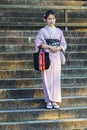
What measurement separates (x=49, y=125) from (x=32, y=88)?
3.42 feet

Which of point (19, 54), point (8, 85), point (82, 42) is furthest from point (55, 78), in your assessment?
point (82, 42)

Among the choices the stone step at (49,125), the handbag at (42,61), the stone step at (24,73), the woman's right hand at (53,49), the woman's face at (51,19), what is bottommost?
the stone step at (49,125)

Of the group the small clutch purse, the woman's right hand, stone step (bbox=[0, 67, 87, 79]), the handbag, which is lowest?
stone step (bbox=[0, 67, 87, 79])

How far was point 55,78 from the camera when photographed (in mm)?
6684

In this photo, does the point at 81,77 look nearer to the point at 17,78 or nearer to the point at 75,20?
the point at 17,78

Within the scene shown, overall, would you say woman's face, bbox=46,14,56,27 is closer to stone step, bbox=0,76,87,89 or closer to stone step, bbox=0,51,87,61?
stone step, bbox=0,76,87,89

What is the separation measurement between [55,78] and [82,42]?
2724 mm

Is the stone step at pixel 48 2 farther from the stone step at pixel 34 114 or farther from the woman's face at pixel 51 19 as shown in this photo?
the stone step at pixel 34 114

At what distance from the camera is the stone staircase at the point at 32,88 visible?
6.53 m

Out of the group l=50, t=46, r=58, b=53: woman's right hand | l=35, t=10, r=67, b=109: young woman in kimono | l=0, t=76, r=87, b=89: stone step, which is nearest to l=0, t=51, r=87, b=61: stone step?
l=0, t=76, r=87, b=89: stone step

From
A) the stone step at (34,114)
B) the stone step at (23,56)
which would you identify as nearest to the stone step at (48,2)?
the stone step at (23,56)

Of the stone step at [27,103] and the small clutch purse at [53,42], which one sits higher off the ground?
the small clutch purse at [53,42]

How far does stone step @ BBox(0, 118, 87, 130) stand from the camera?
20.9ft

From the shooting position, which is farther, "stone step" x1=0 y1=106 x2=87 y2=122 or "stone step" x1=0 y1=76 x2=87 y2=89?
"stone step" x1=0 y1=76 x2=87 y2=89
